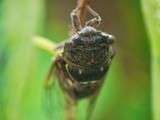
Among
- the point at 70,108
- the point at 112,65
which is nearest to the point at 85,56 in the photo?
the point at 70,108

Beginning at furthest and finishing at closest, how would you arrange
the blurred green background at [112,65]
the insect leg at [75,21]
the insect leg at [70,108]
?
the insect leg at [70,108] < the blurred green background at [112,65] < the insect leg at [75,21]

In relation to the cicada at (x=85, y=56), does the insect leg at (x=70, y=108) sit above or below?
below

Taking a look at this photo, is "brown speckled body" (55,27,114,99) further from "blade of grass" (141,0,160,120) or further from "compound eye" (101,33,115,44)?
"blade of grass" (141,0,160,120)

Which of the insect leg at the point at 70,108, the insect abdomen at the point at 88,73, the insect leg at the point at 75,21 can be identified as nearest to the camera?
the insect leg at the point at 75,21

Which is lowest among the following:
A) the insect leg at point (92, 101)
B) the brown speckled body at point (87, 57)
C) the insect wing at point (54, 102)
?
the insect leg at point (92, 101)

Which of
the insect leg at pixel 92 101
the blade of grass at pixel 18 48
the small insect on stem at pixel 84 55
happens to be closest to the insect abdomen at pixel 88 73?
the small insect on stem at pixel 84 55

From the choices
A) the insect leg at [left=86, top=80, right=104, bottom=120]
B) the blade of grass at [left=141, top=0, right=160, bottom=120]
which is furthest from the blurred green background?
the insect leg at [left=86, top=80, right=104, bottom=120]

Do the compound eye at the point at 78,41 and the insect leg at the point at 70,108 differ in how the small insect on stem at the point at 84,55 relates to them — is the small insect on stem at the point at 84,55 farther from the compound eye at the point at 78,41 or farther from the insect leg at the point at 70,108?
the insect leg at the point at 70,108
